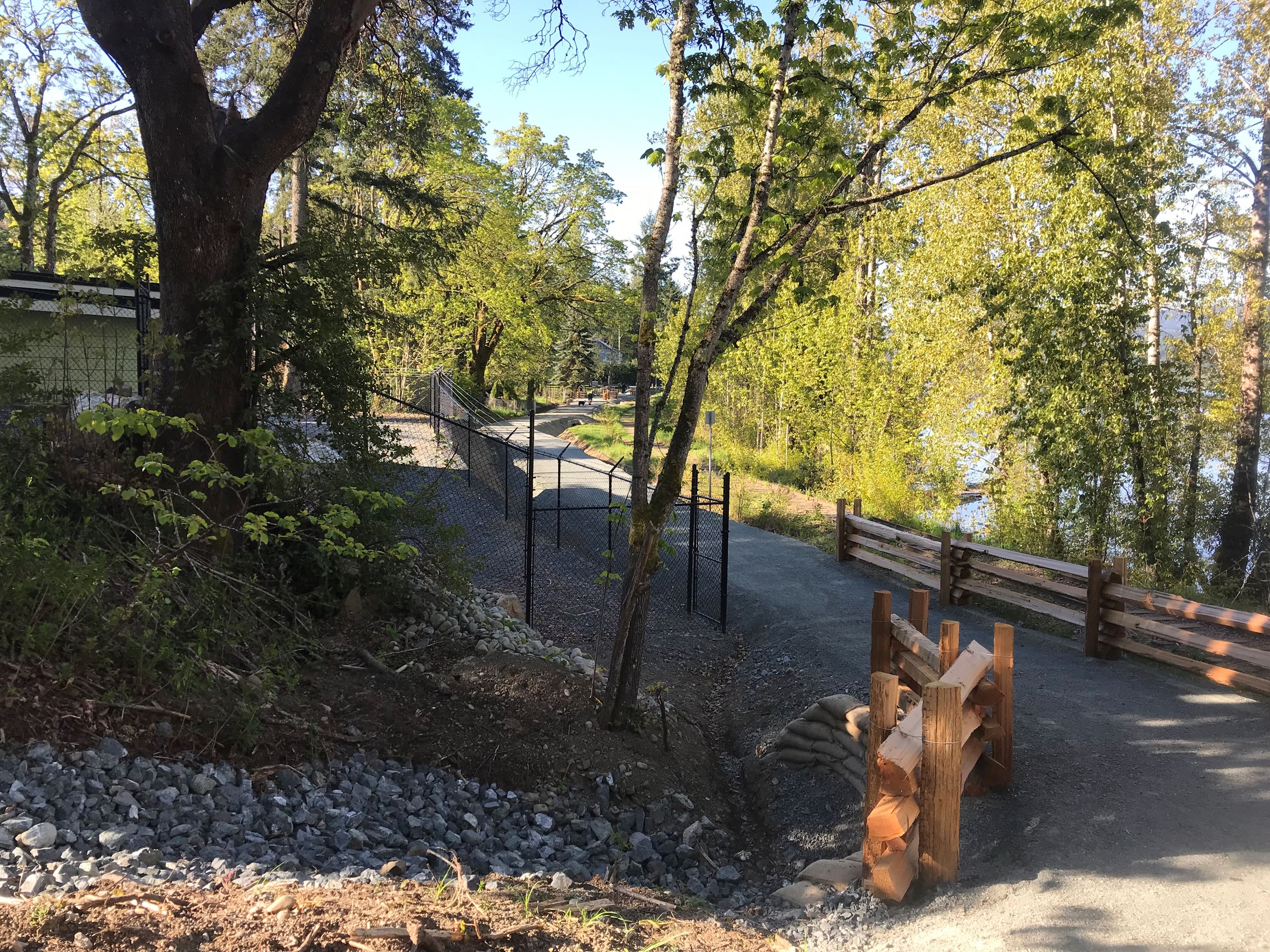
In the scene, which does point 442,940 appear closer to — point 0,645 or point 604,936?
point 604,936

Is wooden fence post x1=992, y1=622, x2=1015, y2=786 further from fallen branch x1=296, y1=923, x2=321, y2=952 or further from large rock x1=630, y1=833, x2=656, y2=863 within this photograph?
fallen branch x1=296, y1=923, x2=321, y2=952

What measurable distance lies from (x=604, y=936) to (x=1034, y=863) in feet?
7.47

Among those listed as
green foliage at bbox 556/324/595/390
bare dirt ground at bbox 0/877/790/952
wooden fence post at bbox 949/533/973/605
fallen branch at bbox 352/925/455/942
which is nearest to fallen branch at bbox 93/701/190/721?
bare dirt ground at bbox 0/877/790/952

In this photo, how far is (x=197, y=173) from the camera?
671 cm

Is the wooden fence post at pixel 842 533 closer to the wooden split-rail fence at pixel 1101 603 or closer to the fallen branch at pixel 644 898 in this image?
the wooden split-rail fence at pixel 1101 603

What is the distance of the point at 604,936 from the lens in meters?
2.99

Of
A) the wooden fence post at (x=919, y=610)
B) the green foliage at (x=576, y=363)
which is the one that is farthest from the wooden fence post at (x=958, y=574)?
the green foliage at (x=576, y=363)

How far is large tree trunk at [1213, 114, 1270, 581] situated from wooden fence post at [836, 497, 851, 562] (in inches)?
233

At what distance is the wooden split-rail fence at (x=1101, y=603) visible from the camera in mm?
6793

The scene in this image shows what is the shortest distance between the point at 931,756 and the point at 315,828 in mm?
3068

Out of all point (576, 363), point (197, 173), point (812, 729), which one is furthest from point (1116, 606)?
point (576, 363)

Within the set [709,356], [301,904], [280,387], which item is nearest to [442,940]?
[301,904]

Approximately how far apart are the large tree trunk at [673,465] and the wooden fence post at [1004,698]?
7.80ft

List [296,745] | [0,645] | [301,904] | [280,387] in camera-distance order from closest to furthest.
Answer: [301,904] < [0,645] < [296,745] < [280,387]
